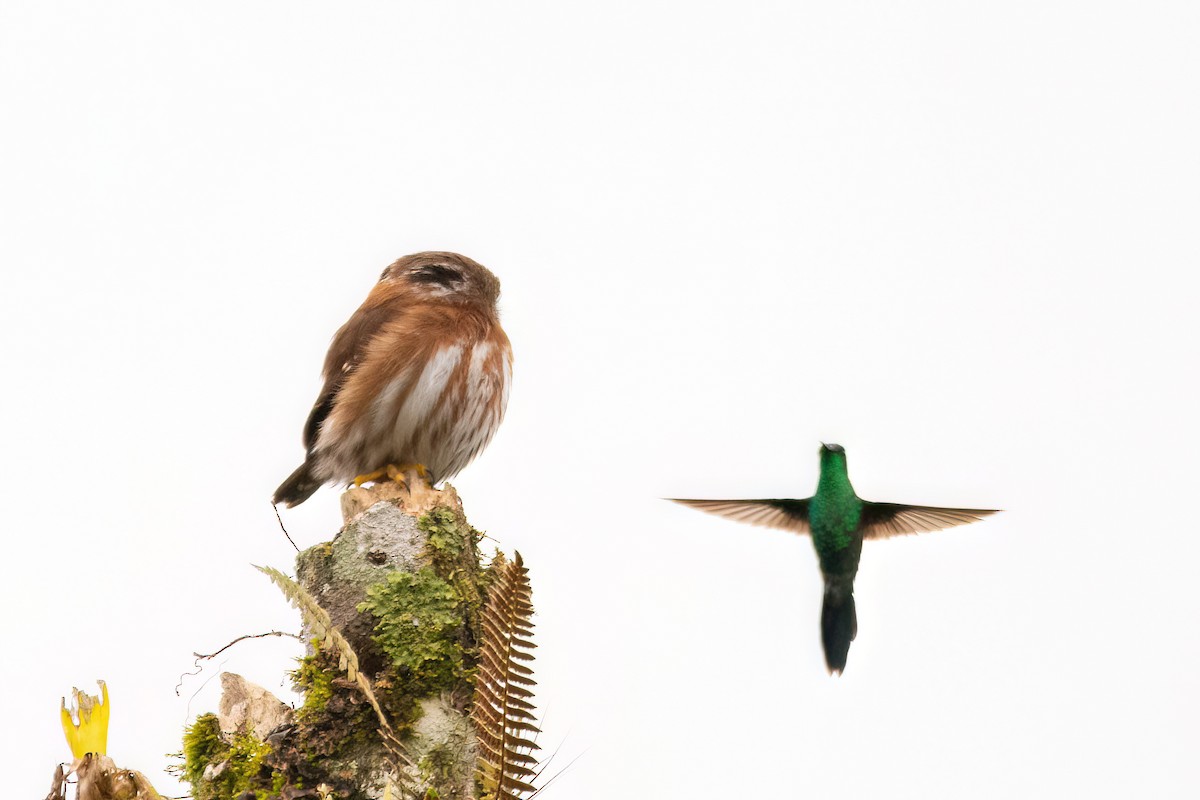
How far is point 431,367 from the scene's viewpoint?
7.68 metres

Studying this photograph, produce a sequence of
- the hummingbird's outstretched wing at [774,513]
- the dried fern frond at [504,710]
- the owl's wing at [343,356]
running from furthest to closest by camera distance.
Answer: the owl's wing at [343,356], the hummingbird's outstretched wing at [774,513], the dried fern frond at [504,710]

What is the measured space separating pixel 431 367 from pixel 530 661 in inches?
136

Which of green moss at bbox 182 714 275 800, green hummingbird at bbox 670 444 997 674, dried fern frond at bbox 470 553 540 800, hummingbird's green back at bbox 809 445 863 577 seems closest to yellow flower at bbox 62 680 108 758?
green moss at bbox 182 714 275 800

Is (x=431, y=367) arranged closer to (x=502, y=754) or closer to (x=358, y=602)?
(x=358, y=602)

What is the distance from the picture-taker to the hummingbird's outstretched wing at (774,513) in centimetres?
730

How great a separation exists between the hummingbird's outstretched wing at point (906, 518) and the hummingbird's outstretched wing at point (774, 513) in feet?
1.21

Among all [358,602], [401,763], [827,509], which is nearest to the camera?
[401,763]

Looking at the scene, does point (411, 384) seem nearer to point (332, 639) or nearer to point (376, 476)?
point (376, 476)

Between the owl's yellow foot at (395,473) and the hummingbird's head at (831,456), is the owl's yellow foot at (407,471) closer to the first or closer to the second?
the owl's yellow foot at (395,473)

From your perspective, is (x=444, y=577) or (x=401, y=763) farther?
(x=444, y=577)

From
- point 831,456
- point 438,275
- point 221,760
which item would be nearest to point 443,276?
point 438,275

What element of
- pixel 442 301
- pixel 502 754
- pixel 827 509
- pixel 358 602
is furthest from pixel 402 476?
pixel 502 754

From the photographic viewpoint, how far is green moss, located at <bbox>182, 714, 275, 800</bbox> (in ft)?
16.6

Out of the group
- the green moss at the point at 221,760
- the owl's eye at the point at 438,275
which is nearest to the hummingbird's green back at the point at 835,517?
the owl's eye at the point at 438,275
